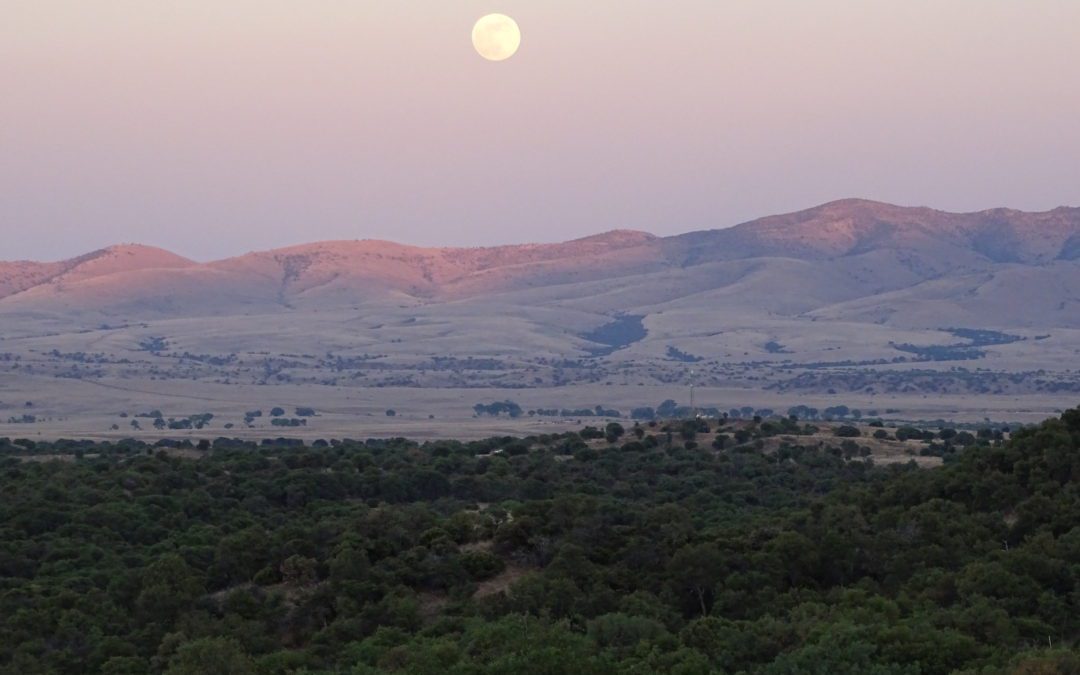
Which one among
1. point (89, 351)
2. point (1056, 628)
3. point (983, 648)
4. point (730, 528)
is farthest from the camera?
point (89, 351)

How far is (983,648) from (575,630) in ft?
22.2

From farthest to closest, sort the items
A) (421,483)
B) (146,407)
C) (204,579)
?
(146,407)
(421,483)
(204,579)

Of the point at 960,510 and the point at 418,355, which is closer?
the point at 960,510

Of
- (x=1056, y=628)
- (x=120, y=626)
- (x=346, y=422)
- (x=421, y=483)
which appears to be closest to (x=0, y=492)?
(x=421, y=483)

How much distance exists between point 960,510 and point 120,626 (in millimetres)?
16644

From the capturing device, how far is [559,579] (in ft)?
96.4

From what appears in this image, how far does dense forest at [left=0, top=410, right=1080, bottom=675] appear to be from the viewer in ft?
78.3

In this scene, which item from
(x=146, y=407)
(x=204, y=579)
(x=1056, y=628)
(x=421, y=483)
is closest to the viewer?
(x=1056, y=628)

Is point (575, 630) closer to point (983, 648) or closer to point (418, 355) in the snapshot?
point (983, 648)

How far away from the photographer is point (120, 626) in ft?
95.0

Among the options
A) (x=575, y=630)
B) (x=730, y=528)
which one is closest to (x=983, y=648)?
(x=575, y=630)

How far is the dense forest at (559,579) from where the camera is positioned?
23.9 meters

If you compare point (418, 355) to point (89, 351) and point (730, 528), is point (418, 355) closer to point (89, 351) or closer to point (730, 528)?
point (89, 351)

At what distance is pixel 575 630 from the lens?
27078 millimetres
